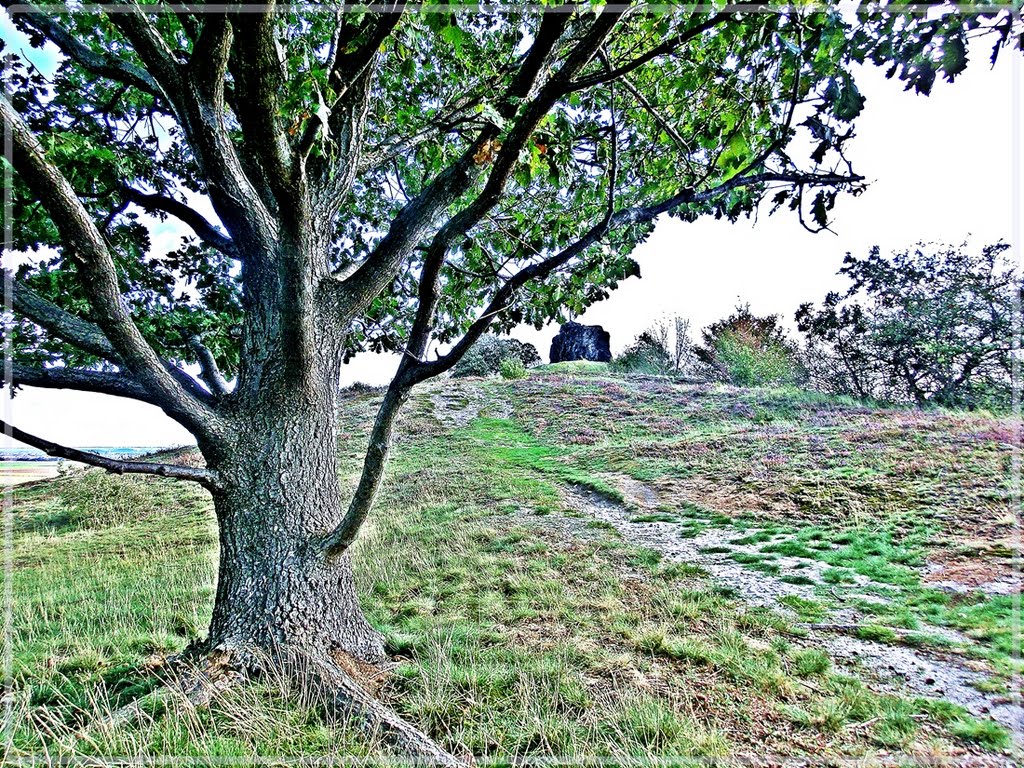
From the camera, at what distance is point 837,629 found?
4.29m

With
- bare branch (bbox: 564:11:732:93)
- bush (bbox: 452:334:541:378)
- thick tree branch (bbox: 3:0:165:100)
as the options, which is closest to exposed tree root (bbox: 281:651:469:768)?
bare branch (bbox: 564:11:732:93)

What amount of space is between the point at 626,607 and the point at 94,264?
523 centimetres

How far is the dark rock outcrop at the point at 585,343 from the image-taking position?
36.0m

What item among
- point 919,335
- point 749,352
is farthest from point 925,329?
point 749,352

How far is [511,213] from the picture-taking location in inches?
174

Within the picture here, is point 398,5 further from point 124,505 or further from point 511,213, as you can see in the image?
point 124,505

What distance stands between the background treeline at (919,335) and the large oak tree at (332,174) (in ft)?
58.0

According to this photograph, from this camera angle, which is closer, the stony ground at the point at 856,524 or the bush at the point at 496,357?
the stony ground at the point at 856,524

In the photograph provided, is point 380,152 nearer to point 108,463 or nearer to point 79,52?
point 79,52

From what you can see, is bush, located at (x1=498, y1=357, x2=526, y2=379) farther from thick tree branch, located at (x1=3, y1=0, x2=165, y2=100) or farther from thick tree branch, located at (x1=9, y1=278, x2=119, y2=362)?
thick tree branch, located at (x1=9, y1=278, x2=119, y2=362)

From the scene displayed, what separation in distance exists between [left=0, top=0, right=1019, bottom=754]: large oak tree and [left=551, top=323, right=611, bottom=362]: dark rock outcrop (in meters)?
31.8

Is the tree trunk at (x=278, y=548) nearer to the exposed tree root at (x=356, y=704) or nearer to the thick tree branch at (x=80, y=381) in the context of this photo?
the exposed tree root at (x=356, y=704)

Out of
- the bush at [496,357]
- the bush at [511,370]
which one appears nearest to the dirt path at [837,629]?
the bush at [511,370]

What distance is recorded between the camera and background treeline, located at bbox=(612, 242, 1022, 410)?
1527cm
